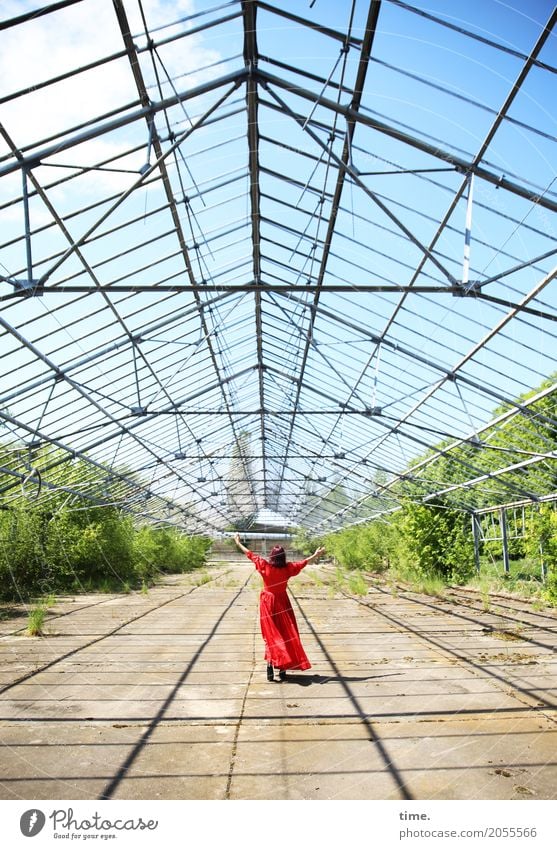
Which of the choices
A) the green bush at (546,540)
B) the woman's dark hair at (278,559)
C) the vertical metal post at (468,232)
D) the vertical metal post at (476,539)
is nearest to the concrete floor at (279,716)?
the woman's dark hair at (278,559)

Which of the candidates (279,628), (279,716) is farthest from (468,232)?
(279,716)

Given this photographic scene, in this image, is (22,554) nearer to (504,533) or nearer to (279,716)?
(504,533)

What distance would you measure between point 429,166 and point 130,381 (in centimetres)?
806

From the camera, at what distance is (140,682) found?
728 centimetres

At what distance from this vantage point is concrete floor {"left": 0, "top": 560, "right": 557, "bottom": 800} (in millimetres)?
4082

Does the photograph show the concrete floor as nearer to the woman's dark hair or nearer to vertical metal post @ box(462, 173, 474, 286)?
the woman's dark hair

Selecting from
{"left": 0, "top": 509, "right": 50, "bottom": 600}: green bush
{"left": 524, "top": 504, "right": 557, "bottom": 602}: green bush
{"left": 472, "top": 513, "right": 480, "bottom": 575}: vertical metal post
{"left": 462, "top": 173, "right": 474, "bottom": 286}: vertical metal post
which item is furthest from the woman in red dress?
{"left": 472, "top": 513, "right": 480, "bottom": 575}: vertical metal post

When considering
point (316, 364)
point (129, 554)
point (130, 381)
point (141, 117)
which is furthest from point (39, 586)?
point (141, 117)
